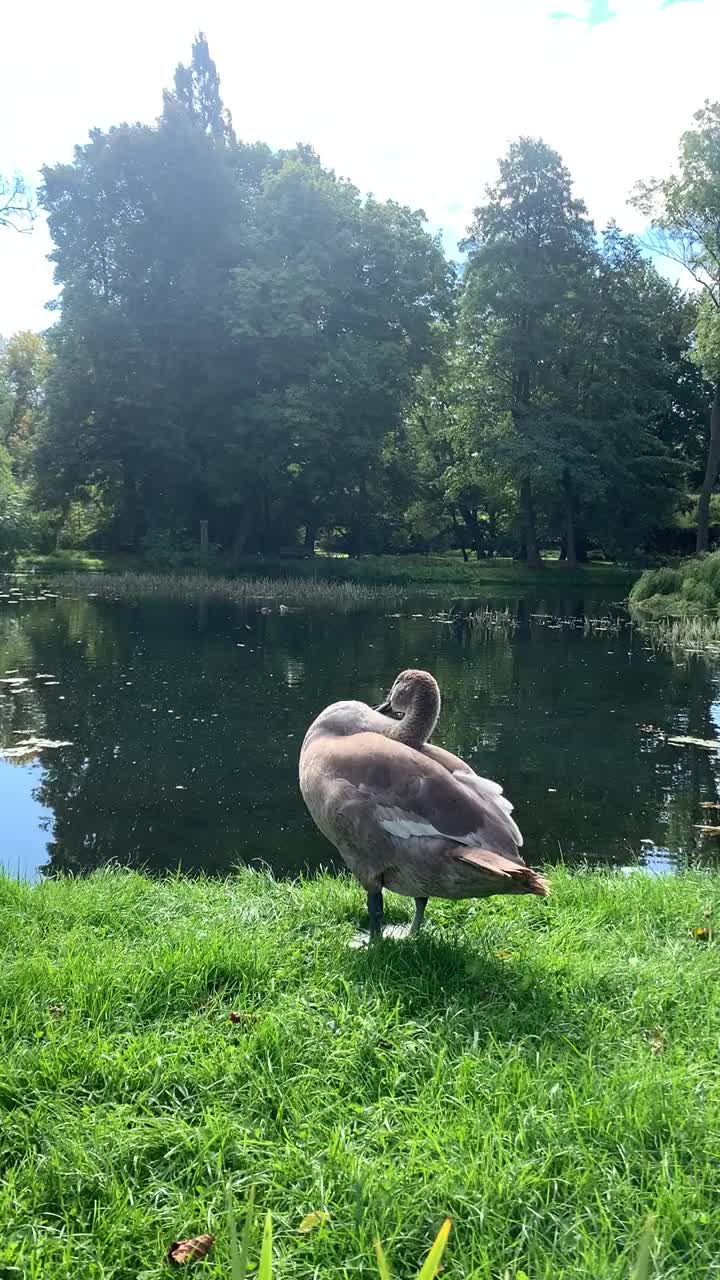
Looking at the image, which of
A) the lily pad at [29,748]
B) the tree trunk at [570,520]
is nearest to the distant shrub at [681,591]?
the tree trunk at [570,520]

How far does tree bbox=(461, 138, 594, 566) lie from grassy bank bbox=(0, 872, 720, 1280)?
1477 inches

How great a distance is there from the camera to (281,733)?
456 inches

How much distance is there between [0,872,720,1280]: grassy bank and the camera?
2447 millimetres

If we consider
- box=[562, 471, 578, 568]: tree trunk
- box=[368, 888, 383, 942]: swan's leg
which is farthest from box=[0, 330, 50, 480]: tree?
box=[368, 888, 383, 942]: swan's leg

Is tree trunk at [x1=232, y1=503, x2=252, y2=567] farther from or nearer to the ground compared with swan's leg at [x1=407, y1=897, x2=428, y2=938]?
farther from the ground

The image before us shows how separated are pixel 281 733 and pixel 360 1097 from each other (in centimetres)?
855

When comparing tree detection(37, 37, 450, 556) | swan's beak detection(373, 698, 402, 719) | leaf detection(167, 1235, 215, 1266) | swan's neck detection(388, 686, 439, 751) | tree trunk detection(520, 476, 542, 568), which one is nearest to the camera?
leaf detection(167, 1235, 215, 1266)

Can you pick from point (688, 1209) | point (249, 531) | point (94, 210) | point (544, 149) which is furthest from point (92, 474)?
point (688, 1209)

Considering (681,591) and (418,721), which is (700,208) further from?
(418,721)

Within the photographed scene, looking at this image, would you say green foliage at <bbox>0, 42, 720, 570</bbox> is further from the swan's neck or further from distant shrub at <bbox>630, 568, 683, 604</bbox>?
the swan's neck

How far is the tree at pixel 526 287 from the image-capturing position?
40.7m

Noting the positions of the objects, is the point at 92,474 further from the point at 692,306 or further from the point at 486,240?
the point at 692,306

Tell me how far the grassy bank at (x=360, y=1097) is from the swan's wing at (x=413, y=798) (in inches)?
24.0

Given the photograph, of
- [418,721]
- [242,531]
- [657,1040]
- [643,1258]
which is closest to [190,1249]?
[657,1040]
